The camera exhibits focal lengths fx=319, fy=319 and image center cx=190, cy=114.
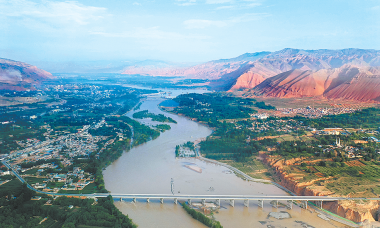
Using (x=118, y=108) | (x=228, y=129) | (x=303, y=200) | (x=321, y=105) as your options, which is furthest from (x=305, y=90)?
(x=303, y=200)

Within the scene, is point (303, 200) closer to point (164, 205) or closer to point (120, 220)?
point (164, 205)

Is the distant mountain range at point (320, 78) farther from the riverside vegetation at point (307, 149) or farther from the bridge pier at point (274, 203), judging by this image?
the bridge pier at point (274, 203)

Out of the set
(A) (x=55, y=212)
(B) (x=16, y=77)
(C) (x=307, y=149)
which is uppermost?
(B) (x=16, y=77)

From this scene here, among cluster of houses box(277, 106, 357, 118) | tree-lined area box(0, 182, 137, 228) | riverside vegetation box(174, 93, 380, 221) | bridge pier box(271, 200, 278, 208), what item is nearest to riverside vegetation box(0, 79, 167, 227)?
tree-lined area box(0, 182, 137, 228)

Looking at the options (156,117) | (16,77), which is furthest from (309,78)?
(16,77)

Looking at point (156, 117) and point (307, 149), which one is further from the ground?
point (156, 117)

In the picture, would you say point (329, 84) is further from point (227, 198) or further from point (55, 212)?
point (55, 212)

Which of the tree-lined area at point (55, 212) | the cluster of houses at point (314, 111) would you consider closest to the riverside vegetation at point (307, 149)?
the cluster of houses at point (314, 111)

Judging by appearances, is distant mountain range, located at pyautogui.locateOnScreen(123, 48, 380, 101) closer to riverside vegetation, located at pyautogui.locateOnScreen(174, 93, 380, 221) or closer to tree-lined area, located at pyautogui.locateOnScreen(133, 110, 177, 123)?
riverside vegetation, located at pyautogui.locateOnScreen(174, 93, 380, 221)
